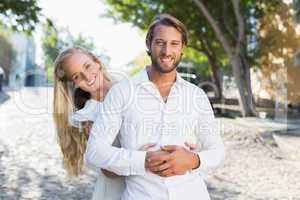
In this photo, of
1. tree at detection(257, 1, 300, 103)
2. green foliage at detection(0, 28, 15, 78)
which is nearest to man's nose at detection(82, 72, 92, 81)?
tree at detection(257, 1, 300, 103)

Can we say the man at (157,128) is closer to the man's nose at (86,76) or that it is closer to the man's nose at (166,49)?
the man's nose at (166,49)

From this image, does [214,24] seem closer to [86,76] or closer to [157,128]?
[86,76]

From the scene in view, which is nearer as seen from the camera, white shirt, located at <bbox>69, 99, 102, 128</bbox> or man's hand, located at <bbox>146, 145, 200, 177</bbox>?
man's hand, located at <bbox>146, 145, 200, 177</bbox>

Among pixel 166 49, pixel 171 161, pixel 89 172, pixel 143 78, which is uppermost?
pixel 166 49

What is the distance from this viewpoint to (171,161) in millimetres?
1720

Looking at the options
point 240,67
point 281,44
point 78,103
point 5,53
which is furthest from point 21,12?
point 5,53

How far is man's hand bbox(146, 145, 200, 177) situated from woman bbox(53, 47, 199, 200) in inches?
16.2

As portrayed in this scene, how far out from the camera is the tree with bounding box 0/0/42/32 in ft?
34.2

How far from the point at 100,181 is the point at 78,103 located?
0.53 metres

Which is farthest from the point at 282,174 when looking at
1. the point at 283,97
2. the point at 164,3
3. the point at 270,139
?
the point at 283,97

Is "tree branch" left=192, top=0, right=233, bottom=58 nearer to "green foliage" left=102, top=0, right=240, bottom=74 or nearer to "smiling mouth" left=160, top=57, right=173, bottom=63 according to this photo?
"green foliage" left=102, top=0, right=240, bottom=74

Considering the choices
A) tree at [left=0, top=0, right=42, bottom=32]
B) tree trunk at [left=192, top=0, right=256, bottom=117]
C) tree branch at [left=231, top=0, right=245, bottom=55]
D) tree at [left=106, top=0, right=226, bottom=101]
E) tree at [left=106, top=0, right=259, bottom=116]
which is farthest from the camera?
tree at [left=106, top=0, right=226, bottom=101]

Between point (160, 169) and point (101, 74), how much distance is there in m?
0.85

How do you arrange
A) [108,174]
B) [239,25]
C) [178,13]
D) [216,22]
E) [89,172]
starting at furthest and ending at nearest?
[178,13] < [216,22] < [239,25] < [89,172] < [108,174]
